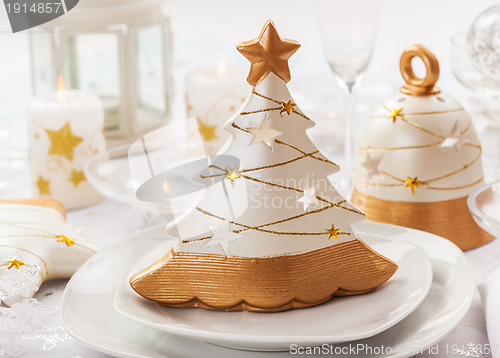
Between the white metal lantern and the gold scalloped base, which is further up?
the white metal lantern

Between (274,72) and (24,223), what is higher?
(274,72)

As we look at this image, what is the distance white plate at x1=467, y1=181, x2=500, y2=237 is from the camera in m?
0.57

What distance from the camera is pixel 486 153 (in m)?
0.96

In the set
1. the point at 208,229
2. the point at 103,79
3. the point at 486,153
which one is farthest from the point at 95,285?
the point at 486,153

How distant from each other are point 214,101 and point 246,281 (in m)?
0.44

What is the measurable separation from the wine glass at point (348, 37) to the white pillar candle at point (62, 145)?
0.94ft

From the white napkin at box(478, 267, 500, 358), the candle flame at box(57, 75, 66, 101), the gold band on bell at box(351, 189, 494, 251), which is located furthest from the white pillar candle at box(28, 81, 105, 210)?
the white napkin at box(478, 267, 500, 358)

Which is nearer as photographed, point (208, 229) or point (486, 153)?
point (208, 229)

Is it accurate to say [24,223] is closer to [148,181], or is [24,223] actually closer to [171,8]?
[148,181]

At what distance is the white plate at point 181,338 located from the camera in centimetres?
48

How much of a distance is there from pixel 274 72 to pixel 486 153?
20.9 inches

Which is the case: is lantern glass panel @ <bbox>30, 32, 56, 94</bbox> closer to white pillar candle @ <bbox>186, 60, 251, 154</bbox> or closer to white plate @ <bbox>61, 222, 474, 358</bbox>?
white pillar candle @ <bbox>186, 60, 251, 154</bbox>

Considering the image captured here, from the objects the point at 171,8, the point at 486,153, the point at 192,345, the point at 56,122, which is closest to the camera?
the point at 192,345

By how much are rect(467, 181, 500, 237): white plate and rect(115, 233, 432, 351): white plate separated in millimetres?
60
